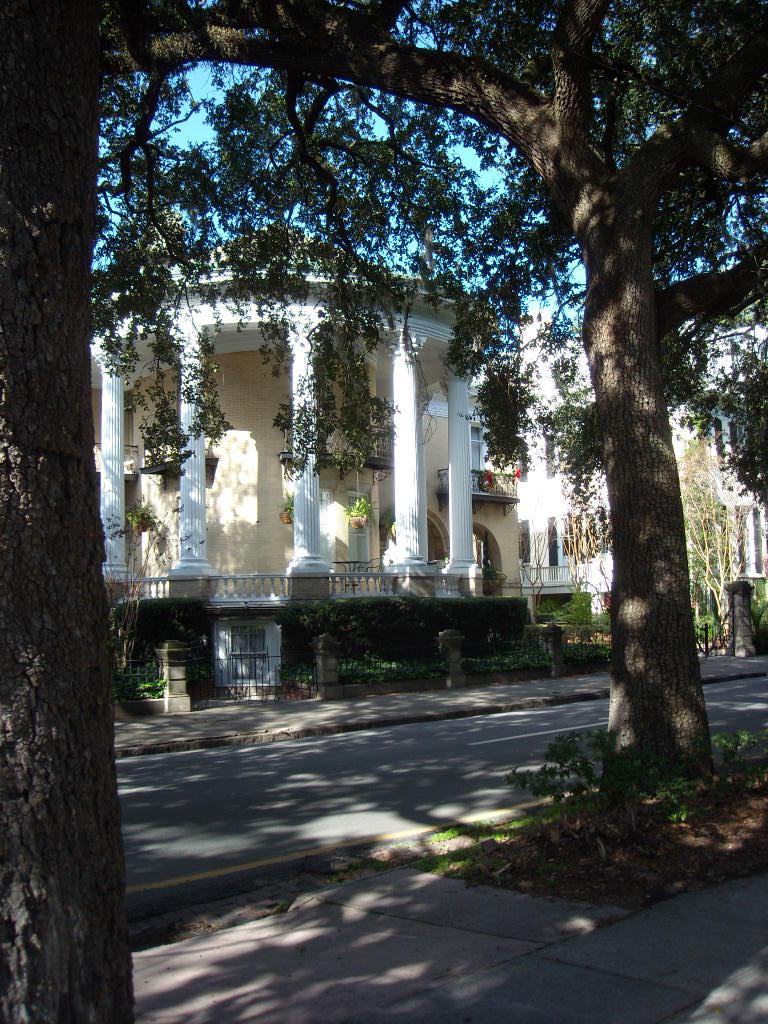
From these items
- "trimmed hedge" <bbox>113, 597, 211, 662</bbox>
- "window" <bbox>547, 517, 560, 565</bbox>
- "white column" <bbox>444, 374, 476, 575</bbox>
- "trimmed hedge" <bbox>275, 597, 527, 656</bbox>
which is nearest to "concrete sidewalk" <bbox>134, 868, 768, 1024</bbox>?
"trimmed hedge" <bbox>275, 597, 527, 656</bbox>

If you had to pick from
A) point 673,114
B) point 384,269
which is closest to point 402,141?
point 384,269

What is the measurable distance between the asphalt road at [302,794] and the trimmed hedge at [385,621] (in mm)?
8168

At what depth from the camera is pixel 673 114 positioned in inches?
478

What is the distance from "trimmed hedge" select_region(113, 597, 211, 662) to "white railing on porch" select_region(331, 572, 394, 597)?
3710mm

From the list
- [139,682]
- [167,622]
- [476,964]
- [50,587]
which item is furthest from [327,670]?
[50,587]

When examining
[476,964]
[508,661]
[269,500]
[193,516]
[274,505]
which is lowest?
[476,964]

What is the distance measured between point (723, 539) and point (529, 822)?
30.1m

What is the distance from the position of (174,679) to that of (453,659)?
6.77 meters

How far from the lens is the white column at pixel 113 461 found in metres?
27.2

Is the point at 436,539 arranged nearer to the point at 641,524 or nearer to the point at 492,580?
the point at 492,580

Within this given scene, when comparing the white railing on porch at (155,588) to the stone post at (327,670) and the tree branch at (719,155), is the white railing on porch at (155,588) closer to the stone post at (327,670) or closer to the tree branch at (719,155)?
the stone post at (327,670)

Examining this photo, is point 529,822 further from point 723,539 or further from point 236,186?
point 723,539

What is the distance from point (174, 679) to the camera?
1909 cm

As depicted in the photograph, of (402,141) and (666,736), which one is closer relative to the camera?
(666,736)
